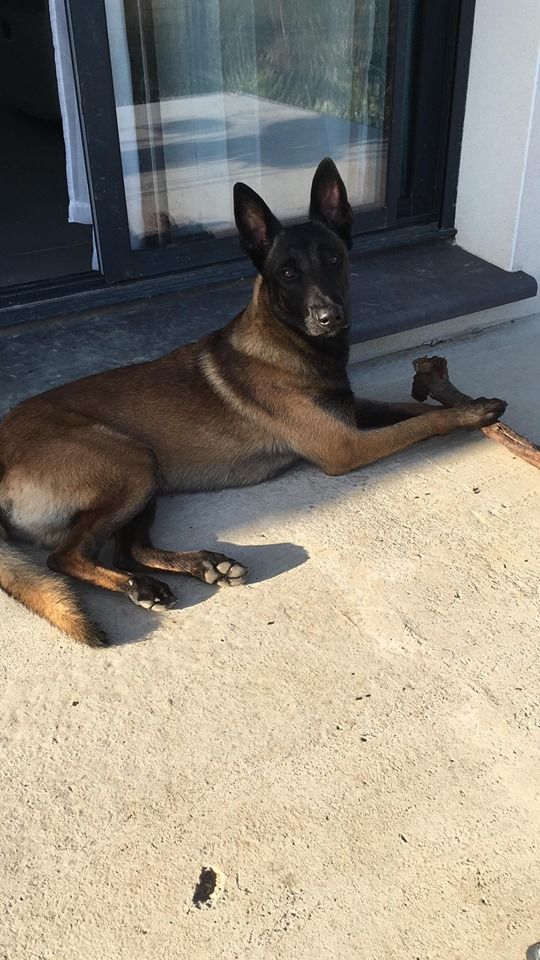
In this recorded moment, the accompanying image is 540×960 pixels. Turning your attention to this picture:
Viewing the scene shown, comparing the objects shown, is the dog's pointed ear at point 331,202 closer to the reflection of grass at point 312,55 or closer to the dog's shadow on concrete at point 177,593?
the dog's shadow on concrete at point 177,593

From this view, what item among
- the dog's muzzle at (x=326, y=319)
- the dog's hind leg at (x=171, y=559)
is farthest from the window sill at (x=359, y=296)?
the dog's hind leg at (x=171, y=559)

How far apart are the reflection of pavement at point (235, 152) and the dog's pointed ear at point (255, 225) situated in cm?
142

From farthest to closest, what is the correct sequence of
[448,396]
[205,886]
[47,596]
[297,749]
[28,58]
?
[28,58] < [448,396] < [47,596] < [297,749] < [205,886]

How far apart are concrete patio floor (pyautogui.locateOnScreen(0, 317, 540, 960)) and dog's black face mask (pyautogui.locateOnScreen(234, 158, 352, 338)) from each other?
67cm

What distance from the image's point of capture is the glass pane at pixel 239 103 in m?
3.98

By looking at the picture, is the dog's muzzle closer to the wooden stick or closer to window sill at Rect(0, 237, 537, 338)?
the wooden stick

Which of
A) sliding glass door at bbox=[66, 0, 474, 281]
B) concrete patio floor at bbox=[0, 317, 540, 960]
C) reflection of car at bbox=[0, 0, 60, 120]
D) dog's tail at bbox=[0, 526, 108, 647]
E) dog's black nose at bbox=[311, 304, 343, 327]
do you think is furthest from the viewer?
reflection of car at bbox=[0, 0, 60, 120]

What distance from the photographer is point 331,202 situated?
306cm

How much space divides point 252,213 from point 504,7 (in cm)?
217

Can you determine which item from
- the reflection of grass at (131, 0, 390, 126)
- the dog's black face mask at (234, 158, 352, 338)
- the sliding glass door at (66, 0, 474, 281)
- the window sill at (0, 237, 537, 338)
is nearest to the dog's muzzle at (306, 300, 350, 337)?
the dog's black face mask at (234, 158, 352, 338)

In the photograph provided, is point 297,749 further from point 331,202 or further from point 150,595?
point 331,202

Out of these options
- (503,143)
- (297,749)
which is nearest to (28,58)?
(503,143)

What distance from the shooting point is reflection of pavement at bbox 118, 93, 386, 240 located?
4.17 m

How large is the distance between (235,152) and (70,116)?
1.01 meters
